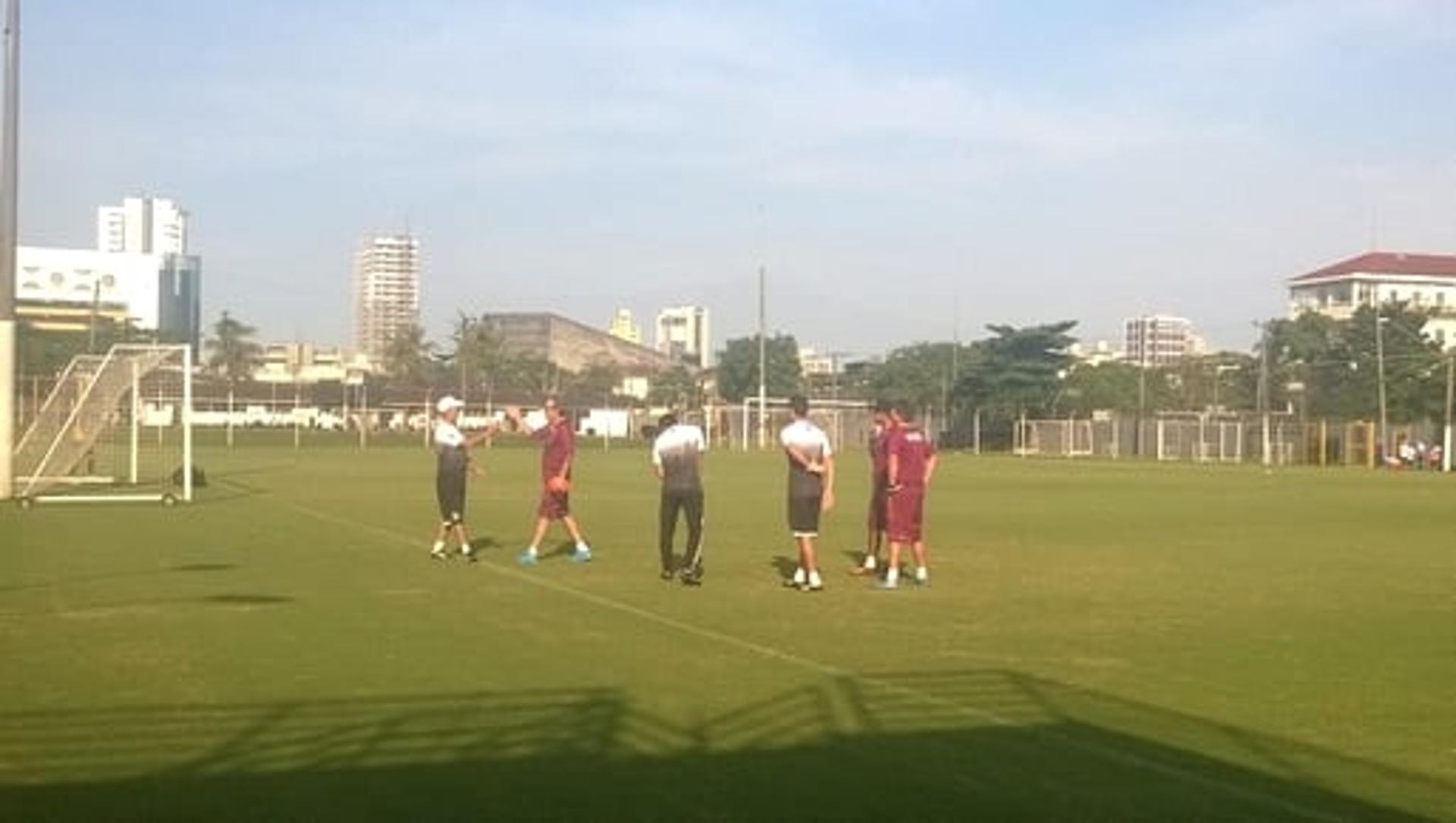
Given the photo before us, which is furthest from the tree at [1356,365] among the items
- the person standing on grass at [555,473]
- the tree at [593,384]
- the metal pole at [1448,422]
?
the person standing on grass at [555,473]

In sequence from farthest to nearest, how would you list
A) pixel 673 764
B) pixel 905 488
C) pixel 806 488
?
pixel 905 488, pixel 806 488, pixel 673 764

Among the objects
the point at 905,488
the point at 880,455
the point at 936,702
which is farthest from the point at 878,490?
the point at 936,702

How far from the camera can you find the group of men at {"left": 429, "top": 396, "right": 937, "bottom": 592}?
55.6 ft

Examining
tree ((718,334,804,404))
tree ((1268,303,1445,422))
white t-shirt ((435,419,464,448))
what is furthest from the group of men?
tree ((718,334,804,404))

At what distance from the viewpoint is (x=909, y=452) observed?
17.6 metres

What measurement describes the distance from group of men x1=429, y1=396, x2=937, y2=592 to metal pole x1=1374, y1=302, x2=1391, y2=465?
6366cm

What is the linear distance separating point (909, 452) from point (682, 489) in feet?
7.56

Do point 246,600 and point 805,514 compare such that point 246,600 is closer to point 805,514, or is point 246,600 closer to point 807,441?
point 805,514

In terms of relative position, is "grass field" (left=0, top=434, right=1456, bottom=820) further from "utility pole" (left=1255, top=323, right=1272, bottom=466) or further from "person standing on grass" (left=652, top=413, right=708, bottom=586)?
"utility pole" (left=1255, top=323, right=1272, bottom=466)

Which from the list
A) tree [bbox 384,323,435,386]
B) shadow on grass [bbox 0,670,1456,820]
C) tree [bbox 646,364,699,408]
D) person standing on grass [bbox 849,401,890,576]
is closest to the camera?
shadow on grass [bbox 0,670,1456,820]

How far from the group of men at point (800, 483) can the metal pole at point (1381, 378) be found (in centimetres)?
6366

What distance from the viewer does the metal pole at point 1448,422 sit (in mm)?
71875

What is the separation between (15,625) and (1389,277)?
157 m

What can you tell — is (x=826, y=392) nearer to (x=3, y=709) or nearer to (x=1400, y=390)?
(x=1400, y=390)
